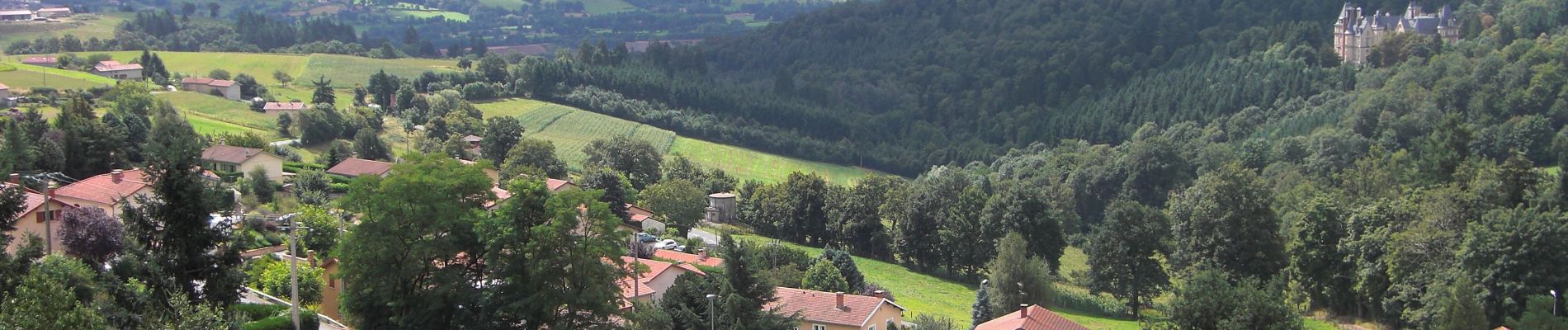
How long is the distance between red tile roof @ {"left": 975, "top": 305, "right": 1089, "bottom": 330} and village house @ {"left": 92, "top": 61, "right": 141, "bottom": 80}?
7923cm

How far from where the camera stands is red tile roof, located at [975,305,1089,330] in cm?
4003

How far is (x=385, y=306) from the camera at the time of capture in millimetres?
34406

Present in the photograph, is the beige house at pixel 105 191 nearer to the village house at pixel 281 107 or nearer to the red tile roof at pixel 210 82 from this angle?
the village house at pixel 281 107

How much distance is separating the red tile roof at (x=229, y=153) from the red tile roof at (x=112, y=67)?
4797 cm

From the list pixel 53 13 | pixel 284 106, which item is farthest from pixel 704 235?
pixel 53 13

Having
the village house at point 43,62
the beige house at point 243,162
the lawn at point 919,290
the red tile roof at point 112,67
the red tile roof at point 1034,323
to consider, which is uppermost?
the village house at point 43,62

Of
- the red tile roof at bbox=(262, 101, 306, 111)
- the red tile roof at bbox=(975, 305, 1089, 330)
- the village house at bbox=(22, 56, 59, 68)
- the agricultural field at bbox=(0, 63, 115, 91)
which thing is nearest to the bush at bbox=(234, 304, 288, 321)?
the red tile roof at bbox=(975, 305, 1089, 330)

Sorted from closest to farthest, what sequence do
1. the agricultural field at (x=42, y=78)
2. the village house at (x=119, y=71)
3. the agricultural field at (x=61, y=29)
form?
the agricultural field at (x=42, y=78) → the village house at (x=119, y=71) → the agricultural field at (x=61, y=29)

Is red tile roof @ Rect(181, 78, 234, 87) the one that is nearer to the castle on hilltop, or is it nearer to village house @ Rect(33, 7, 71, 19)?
village house @ Rect(33, 7, 71, 19)

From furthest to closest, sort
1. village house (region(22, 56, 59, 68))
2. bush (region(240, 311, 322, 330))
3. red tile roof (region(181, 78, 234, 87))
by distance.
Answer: village house (region(22, 56, 59, 68))
red tile roof (region(181, 78, 234, 87))
bush (region(240, 311, 322, 330))

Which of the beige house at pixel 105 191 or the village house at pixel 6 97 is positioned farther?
the village house at pixel 6 97

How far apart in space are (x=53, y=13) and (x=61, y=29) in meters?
19.5

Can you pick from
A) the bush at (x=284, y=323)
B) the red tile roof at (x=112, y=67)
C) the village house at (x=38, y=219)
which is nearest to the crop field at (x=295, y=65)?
the red tile roof at (x=112, y=67)

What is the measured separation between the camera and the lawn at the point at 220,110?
8762cm
